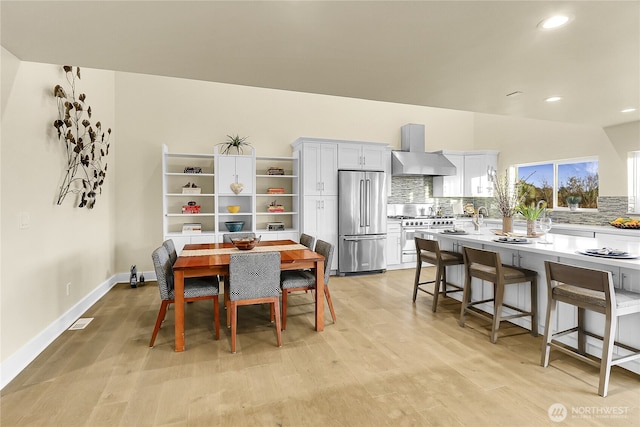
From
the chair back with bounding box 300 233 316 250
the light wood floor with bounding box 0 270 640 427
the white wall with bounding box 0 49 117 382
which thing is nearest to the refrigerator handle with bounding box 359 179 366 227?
the chair back with bounding box 300 233 316 250

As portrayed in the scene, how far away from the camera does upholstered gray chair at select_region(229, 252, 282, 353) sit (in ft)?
9.53

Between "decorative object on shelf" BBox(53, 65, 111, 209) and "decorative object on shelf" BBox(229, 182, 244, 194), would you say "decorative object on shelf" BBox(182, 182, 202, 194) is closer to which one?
"decorative object on shelf" BBox(229, 182, 244, 194)

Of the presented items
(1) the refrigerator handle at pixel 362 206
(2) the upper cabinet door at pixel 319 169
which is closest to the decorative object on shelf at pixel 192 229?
(2) the upper cabinet door at pixel 319 169

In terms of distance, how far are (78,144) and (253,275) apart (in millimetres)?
2340

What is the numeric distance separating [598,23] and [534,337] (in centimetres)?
254

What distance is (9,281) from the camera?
247cm

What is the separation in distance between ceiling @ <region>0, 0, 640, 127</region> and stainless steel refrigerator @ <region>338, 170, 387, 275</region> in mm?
2521

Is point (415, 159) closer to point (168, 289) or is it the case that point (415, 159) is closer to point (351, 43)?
point (351, 43)

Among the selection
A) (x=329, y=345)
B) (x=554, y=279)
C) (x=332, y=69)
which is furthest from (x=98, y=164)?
(x=554, y=279)

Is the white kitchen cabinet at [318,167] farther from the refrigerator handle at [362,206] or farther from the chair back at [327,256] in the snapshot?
the chair back at [327,256]

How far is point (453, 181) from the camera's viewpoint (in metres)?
6.90

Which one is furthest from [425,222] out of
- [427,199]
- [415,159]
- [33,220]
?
[33,220]

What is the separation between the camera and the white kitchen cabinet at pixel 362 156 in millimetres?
5770

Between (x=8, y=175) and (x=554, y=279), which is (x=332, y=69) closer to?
(x=554, y=279)
